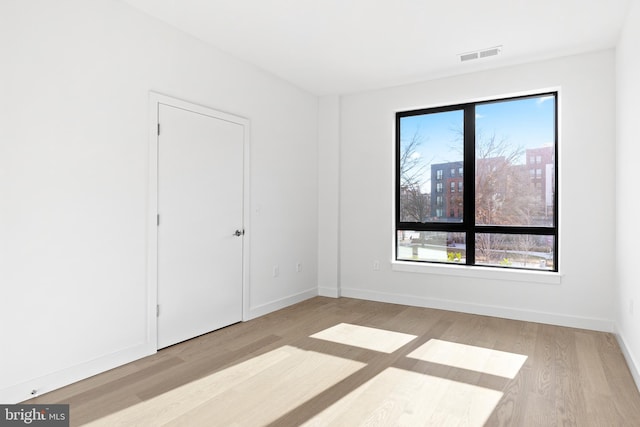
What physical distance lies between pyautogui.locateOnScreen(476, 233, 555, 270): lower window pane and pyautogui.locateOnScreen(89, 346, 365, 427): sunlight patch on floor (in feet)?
7.29

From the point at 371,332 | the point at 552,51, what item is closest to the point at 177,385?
the point at 371,332

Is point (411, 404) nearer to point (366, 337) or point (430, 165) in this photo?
point (366, 337)

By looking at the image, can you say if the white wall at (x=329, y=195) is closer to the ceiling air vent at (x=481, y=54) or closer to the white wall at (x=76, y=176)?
the ceiling air vent at (x=481, y=54)

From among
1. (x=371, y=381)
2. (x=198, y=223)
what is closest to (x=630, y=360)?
(x=371, y=381)

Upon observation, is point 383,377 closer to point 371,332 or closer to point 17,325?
point 371,332

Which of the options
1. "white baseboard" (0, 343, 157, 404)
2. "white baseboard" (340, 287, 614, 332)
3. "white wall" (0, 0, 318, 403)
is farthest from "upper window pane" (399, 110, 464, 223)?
"white baseboard" (0, 343, 157, 404)

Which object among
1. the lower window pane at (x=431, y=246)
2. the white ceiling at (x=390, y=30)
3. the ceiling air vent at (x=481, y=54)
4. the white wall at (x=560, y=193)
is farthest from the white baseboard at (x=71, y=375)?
the ceiling air vent at (x=481, y=54)

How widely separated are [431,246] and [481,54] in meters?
2.16

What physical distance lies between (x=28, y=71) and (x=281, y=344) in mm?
2622

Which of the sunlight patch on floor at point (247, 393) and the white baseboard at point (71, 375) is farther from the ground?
the white baseboard at point (71, 375)

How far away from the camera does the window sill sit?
3.82m

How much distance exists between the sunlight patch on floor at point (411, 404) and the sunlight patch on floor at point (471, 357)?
1.06 feet

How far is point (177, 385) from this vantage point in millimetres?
2453

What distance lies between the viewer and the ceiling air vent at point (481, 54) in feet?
11.8
